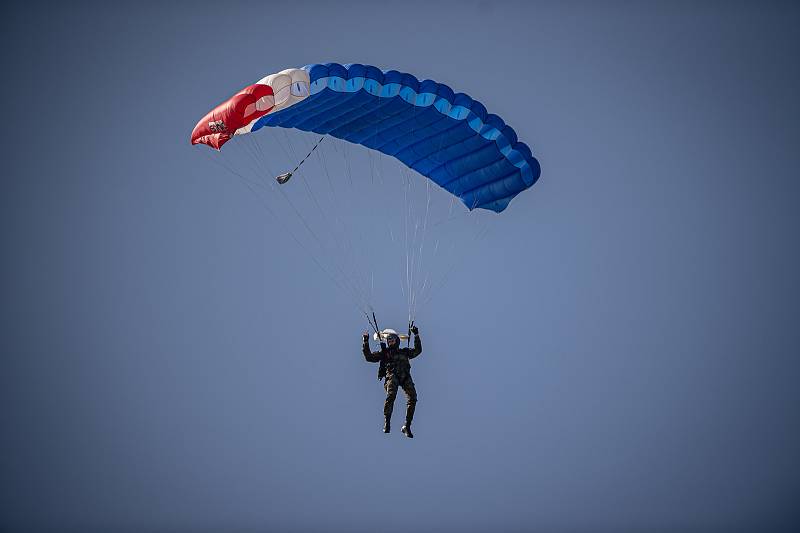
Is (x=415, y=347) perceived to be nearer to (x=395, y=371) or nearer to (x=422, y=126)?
(x=395, y=371)

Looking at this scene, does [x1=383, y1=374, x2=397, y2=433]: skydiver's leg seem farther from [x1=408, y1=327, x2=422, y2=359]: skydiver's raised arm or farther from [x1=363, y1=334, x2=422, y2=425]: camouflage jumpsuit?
[x1=408, y1=327, x2=422, y2=359]: skydiver's raised arm

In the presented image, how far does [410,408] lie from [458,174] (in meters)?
4.11

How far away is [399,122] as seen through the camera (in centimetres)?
1842

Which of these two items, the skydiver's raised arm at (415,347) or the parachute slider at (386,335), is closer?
the parachute slider at (386,335)

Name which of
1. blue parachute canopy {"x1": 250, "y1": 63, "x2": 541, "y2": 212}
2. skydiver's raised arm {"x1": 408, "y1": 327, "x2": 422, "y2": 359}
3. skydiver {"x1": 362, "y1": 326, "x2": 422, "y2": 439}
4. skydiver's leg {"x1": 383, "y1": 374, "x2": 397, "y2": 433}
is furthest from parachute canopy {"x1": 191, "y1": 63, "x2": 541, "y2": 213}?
skydiver's leg {"x1": 383, "y1": 374, "x2": 397, "y2": 433}

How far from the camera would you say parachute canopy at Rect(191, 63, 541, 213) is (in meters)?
16.1

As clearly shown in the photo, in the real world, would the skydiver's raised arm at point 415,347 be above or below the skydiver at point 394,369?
above

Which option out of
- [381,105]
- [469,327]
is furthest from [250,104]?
[469,327]

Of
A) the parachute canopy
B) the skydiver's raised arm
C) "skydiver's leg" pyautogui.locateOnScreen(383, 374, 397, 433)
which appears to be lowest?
"skydiver's leg" pyautogui.locateOnScreen(383, 374, 397, 433)

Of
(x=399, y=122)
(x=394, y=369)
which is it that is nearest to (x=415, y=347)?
(x=394, y=369)

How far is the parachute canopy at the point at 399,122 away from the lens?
52.9 feet

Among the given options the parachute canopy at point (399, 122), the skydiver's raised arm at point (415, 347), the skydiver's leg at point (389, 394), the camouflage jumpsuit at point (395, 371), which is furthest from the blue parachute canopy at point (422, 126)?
the skydiver's leg at point (389, 394)

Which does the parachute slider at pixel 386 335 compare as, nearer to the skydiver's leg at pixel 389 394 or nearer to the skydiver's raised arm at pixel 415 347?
A: the skydiver's raised arm at pixel 415 347

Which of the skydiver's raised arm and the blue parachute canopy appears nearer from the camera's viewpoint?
the blue parachute canopy
